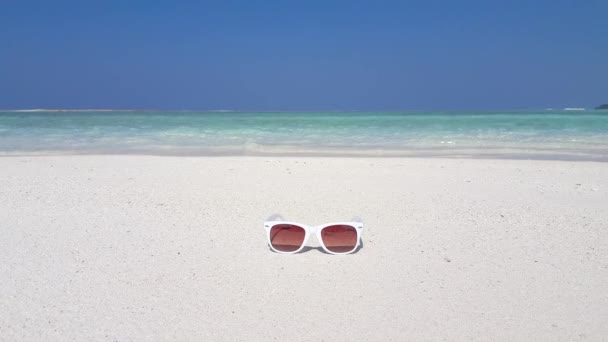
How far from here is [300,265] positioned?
3.19 m

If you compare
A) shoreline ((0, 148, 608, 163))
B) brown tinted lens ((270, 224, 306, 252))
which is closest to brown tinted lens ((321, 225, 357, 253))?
brown tinted lens ((270, 224, 306, 252))

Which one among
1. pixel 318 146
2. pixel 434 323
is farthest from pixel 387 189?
pixel 318 146

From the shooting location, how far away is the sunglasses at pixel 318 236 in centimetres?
340

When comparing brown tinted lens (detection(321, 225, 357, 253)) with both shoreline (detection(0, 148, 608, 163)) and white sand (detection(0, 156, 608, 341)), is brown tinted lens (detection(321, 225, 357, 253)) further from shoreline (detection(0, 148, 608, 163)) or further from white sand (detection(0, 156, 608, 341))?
shoreline (detection(0, 148, 608, 163))

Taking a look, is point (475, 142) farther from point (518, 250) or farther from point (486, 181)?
point (518, 250)

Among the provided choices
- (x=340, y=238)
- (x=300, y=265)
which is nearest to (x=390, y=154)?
(x=340, y=238)

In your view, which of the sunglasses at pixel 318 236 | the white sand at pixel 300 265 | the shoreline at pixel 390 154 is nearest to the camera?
the white sand at pixel 300 265

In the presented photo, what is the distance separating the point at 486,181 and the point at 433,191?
1250mm

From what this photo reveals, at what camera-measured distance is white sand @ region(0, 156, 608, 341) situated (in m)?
2.34

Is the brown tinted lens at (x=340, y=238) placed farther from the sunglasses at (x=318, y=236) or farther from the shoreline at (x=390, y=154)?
the shoreline at (x=390, y=154)

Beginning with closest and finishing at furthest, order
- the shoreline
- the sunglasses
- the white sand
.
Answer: the white sand < the sunglasses < the shoreline

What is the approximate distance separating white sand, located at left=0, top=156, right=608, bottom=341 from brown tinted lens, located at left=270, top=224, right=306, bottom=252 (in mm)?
88

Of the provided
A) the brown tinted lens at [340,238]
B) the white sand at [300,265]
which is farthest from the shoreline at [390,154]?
the brown tinted lens at [340,238]

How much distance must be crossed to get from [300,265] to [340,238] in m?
0.38
